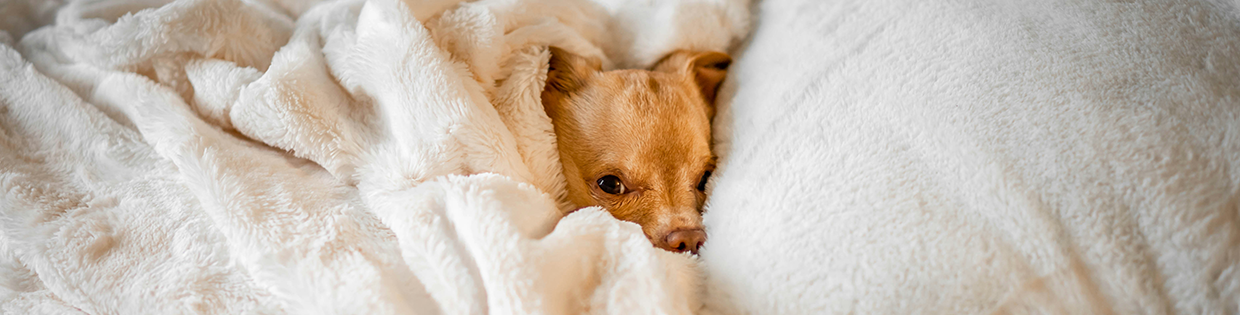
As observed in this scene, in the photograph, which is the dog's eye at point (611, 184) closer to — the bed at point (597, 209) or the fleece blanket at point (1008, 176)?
the bed at point (597, 209)

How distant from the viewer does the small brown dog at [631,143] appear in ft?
3.98

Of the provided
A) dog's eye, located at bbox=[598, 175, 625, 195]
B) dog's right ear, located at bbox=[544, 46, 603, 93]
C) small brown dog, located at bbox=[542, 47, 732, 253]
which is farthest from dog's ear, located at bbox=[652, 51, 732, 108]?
dog's eye, located at bbox=[598, 175, 625, 195]

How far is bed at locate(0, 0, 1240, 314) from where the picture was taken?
25.8 inches

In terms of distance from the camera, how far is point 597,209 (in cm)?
82

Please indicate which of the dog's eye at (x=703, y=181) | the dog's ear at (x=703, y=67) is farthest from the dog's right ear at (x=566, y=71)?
the dog's eye at (x=703, y=181)

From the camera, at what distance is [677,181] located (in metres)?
1.24

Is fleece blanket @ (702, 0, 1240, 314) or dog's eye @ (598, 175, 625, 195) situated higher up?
fleece blanket @ (702, 0, 1240, 314)

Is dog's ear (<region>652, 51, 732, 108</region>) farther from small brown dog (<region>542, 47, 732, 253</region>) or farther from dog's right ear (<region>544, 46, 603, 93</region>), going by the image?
dog's right ear (<region>544, 46, 603, 93</region>)

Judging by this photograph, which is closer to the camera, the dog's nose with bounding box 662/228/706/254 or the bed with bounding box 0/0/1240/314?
the bed with bounding box 0/0/1240/314

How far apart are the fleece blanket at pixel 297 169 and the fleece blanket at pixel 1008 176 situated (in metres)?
0.19

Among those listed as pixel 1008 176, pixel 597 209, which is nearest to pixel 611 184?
pixel 597 209

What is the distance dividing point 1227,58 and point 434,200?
1.10m

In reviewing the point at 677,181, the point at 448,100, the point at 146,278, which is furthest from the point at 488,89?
the point at 146,278

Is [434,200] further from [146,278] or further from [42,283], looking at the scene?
[42,283]
